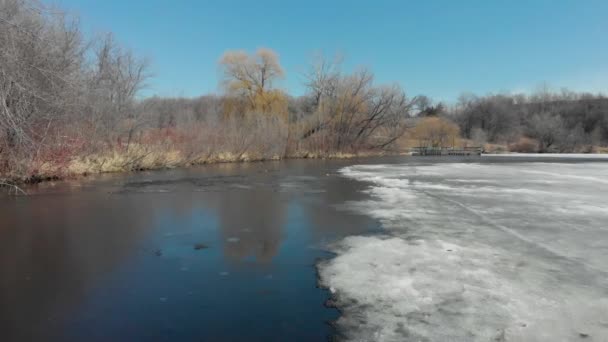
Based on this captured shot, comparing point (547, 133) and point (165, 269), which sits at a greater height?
point (547, 133)

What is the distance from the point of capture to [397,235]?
18.9ft

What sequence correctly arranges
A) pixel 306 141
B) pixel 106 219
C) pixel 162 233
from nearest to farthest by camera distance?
pixel 162 233
pixel 106 219
pixel 306 141

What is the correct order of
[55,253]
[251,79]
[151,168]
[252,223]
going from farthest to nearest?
[251,79]
[151,168]
[252,223]
[55,253]

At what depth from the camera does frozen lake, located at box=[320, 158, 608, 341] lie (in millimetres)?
2918

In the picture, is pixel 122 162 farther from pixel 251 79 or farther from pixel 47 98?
pixel 251 79

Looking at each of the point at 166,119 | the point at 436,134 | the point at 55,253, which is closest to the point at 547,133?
the point at 436,134

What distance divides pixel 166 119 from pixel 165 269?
89.0ft

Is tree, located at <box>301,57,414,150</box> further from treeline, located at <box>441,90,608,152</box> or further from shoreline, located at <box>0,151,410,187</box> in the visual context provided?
treeline, located at <box>441,90,608,152</box>

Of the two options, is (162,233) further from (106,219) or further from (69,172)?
(69,172)

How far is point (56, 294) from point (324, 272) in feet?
8.63

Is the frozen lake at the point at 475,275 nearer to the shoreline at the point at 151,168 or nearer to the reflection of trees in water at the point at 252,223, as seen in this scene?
the reflection of trees in water at the point at 252,223

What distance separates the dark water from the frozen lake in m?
0.39

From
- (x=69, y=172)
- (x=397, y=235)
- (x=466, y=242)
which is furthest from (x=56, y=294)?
(x=69, y=172)

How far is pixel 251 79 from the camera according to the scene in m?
40.2
